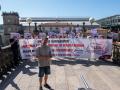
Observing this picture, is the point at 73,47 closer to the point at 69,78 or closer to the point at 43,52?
the point at 69,78

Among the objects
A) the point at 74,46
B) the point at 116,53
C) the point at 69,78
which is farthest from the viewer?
the point at 74,46

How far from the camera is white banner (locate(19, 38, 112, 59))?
46.1 ft

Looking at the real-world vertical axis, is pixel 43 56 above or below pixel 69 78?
above

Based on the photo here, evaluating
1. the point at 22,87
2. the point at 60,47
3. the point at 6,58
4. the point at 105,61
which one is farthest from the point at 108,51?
the point at 22,87

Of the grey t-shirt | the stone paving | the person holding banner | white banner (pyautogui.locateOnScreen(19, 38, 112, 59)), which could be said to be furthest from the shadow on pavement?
A: white banner (pyautogui.locateOnScreen(19, 38, 112, 59))

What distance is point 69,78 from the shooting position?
9250 mm

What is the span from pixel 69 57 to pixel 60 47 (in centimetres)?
83

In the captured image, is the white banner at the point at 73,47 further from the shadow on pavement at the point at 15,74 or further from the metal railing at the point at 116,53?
the shadow on pavement at the point at 15,74

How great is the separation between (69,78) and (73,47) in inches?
196

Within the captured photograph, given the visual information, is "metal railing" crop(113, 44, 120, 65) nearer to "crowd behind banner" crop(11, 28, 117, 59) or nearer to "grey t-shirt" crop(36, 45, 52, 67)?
"crowd behind banner" crop(11, 28, 117, 59)

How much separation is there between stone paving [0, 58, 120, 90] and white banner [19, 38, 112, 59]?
2185 millimetres

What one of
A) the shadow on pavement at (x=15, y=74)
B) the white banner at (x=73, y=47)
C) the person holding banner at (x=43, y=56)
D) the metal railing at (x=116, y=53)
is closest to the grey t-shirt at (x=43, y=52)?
the person holding banner at (x=43, y=56)

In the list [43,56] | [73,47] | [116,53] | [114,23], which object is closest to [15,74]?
[43,56]

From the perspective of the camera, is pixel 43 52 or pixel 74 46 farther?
Answer: pixel 74 46
